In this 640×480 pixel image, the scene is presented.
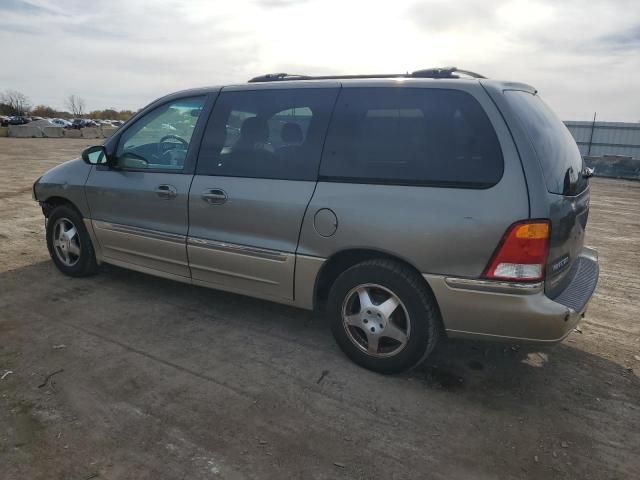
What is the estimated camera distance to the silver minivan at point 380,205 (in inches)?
108

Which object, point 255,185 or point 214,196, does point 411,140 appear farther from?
point 214,196

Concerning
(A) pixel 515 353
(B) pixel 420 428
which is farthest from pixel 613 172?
(B) pixel 420 428

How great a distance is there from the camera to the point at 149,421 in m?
2.70

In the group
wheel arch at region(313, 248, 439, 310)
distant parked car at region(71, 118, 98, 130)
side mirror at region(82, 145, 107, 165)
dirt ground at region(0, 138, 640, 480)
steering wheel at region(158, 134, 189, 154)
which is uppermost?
distant parked car at region(71, 118, 98, 130)

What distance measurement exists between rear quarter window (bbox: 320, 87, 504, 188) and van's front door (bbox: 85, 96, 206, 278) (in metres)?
1.36

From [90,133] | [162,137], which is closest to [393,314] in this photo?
[162,137]

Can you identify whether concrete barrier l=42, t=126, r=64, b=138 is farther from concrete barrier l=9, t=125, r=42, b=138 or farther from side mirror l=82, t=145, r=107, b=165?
side mirror l=82, t=145, r=107, b=165

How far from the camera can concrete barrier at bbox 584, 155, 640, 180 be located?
55.1 feet

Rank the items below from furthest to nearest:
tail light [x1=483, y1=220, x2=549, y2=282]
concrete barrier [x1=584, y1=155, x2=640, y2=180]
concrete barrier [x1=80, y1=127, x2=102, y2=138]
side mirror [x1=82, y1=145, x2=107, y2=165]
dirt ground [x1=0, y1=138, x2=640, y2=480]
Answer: concrete barrier [x1=80, y1=127, x2=102, y2=138]
concrete barrier [x1=584, y1=155, x2=640, y2=180]
side mirror [x1=82, y1=145, x2=107, y2=165]
tail light [x1=483, y1=220, x2=549, y2=282]
dirt ground [x1=0, y1=138, x2=640, y2=480]

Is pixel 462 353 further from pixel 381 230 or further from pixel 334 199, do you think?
pixel 334 199

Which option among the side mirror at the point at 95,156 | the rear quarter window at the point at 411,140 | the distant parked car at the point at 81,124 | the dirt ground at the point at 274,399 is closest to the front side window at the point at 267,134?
the rear quarter window at the point at 411,140

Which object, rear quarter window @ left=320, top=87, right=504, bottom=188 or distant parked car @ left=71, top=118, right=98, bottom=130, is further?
distant parked car @ left=71, top=118, right=98, bottom=130

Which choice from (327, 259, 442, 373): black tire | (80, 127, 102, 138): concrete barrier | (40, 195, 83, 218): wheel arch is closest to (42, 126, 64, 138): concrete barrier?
(80, 127, 102, 138): concrete barrier

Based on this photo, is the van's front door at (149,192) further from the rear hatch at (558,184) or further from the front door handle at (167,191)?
the rear hatch at (558,184)
